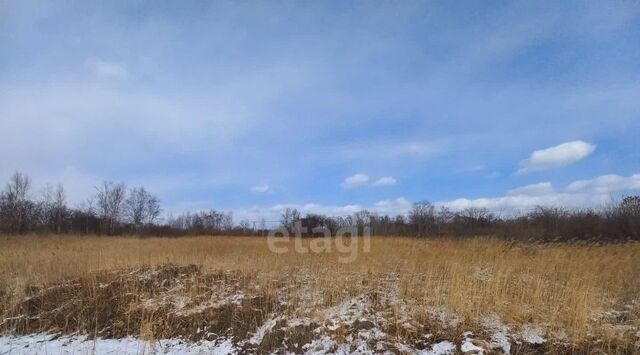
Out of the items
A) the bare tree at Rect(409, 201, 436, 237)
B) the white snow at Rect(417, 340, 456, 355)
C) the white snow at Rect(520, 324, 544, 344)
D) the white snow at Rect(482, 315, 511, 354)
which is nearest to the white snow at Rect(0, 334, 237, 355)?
the white snow at Rect(417, 340, 456, 355)

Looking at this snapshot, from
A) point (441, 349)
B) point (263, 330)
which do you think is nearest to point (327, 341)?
point (263, 330)

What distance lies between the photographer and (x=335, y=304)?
757 centimetres

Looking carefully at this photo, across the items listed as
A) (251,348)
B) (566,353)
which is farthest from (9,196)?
(566,353)

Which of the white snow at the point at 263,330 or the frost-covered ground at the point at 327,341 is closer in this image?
the frost-covered ground at the point at 327,341

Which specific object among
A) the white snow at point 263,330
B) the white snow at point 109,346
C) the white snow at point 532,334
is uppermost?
the white snow at point 532,334

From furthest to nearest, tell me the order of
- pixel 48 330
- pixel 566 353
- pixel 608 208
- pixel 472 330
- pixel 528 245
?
pixel 608 208 < pixel 528 245 < pixel 48 330 < pixel 472 330 < pixel 566 353

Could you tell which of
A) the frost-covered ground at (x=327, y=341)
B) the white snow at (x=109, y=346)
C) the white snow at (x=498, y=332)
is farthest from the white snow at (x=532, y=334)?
the white snow at (x=109, y=346)

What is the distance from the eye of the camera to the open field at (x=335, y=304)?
608 cm

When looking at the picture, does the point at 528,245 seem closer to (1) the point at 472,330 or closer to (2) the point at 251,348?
(1) the point at 472,330

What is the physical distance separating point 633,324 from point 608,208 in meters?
24.6

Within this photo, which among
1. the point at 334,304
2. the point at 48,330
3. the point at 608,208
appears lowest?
the point at 48,330

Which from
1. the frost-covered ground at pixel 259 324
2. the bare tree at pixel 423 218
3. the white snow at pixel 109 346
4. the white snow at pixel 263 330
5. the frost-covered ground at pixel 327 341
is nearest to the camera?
the frost-covered ground at pixel 327 341

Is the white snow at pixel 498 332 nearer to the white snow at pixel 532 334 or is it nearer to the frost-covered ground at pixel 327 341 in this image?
the frost-covered ground at pixel 327 341

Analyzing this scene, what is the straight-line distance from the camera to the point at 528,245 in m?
13.7
